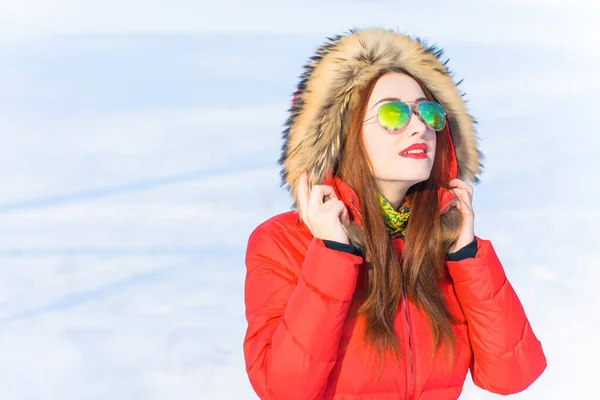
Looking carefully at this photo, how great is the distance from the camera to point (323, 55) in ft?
9.21

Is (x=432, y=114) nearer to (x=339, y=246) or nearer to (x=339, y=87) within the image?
(x=339, y=87)

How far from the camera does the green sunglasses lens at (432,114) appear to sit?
105 inches

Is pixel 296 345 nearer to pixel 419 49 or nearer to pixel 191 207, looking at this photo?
pixel 419 49

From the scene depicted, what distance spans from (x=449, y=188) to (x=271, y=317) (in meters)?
0.79

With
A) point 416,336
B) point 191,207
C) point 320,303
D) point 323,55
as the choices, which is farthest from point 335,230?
point 191,207

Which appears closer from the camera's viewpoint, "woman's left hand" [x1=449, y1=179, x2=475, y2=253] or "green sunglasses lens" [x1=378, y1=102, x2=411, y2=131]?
"green sunglasses lens" [x1=378, y1=102, x2=411, y2=131]

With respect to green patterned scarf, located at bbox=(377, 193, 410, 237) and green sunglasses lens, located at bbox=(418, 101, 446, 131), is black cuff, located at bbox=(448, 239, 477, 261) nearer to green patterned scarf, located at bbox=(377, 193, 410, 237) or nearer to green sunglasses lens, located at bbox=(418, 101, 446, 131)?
green patterned scarf, located at bbox=(377, 193, 410, 237)

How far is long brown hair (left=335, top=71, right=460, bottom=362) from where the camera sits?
261 cm

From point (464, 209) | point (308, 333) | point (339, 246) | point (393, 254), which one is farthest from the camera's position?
point (464, 209)

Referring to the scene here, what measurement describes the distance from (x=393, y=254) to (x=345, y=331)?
0.30 meters

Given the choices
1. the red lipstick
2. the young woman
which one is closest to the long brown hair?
the young woman

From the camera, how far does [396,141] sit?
8.71ft

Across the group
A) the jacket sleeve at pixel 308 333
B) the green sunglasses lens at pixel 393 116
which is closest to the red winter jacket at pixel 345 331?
the jacket sleeve at pixel 308 333

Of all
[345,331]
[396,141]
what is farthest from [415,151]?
[345,331]
